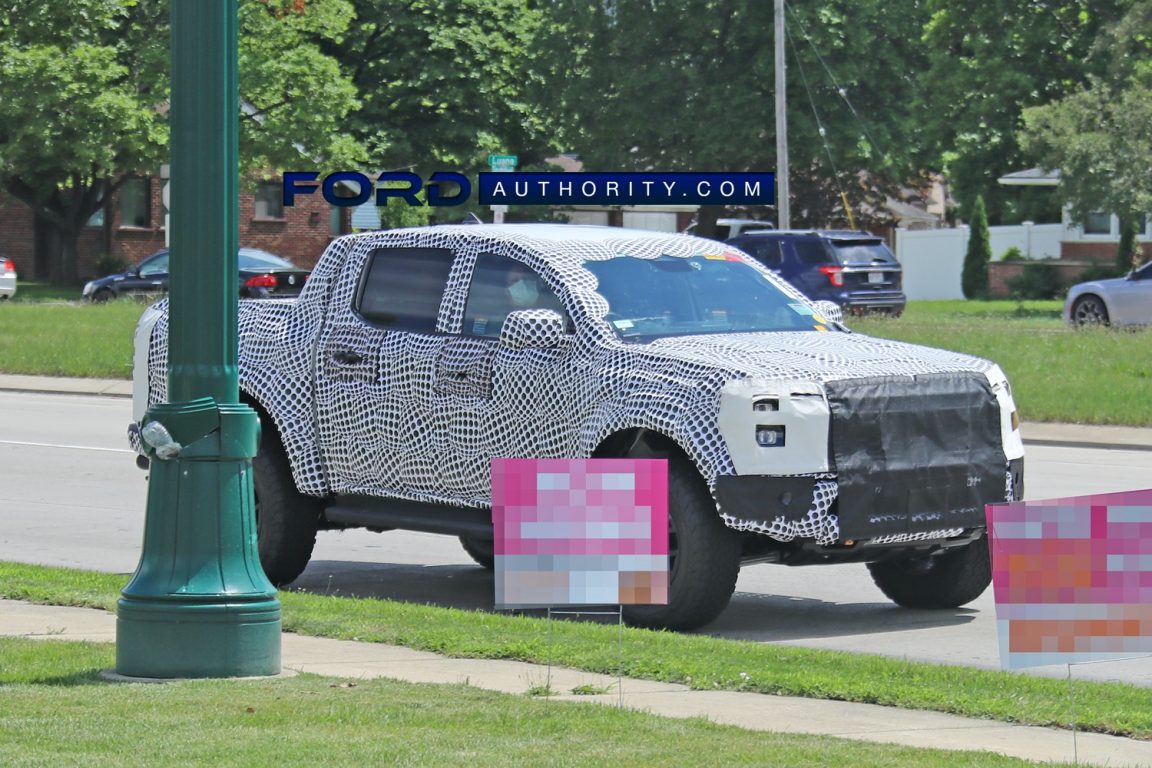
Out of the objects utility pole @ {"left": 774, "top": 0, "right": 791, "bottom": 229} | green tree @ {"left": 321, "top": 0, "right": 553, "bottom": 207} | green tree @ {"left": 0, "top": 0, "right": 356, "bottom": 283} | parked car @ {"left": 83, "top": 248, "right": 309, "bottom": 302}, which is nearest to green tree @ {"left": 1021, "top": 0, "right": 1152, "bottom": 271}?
utility pole @ {"left": 774, "top": 0, "right": 791, "bottom": 229}

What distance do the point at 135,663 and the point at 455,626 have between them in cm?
191

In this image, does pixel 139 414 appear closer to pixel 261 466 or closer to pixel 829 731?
pixel 261 466

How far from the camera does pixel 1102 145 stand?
43.1 meters

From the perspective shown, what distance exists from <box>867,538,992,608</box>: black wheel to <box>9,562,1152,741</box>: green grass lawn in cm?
183

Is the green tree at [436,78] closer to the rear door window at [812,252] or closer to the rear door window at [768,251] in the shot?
the rear door window at [768,251]

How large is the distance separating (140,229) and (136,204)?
2.75 feet

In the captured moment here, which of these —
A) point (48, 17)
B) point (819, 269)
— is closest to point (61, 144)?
point (48, 17)

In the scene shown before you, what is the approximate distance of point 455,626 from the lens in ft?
29.6

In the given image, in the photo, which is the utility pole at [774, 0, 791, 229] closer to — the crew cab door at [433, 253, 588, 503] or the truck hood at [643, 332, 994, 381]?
the crew cab door at [433, 253, 588, 503]

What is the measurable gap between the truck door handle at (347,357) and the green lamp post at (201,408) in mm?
3113

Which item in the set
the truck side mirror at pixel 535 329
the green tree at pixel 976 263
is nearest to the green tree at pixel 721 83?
the green tree at pixel 976 263

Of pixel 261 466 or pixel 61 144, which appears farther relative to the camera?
pixel 61 144

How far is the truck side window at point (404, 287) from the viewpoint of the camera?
10.7m

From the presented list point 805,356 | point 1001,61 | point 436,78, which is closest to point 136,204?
point 436,78
